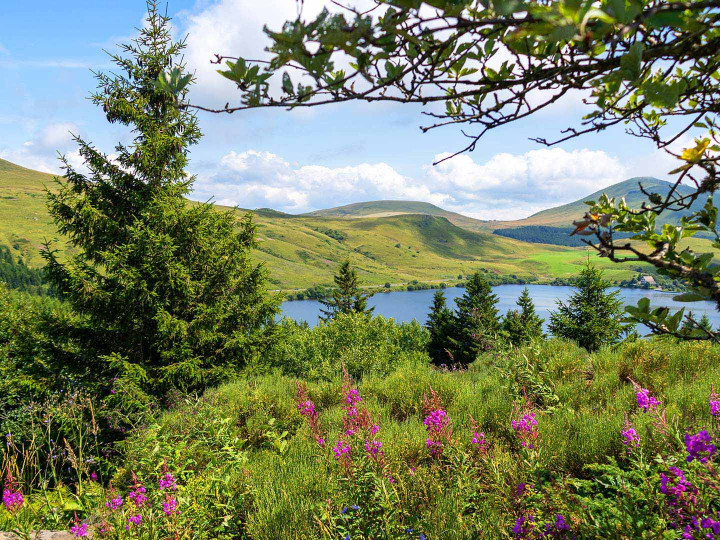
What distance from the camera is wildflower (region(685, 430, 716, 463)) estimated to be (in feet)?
6.99

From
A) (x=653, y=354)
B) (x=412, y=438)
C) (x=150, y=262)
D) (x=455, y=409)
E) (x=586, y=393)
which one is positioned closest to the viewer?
(x=412, y=438)

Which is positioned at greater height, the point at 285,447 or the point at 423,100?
the point at 423,100

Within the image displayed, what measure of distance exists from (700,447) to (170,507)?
11.3ft

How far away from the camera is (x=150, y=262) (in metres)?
9.97

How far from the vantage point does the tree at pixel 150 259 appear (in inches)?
397

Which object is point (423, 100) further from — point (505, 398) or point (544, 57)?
point (505, 398)

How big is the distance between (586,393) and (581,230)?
471cm

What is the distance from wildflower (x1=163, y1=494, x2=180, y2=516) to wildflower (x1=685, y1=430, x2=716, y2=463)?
10.9 feet

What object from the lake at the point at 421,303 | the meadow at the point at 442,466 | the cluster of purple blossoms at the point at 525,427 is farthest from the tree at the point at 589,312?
the lake at the point at 421,303

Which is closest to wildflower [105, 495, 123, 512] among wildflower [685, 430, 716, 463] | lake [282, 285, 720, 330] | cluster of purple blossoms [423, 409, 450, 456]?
cluster of purple blossoms [423, 409, 450, 456]

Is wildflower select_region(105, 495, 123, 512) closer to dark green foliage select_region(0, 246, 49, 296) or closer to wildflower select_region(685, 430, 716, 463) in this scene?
wildflower select_region(685, 430, 716, 463)

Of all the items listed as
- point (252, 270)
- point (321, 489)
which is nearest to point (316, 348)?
point (252, 270)

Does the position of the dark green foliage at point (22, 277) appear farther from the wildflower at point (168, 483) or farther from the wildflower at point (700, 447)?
the wildflower at point (700, 447)

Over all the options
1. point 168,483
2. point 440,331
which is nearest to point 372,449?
point 168,483
